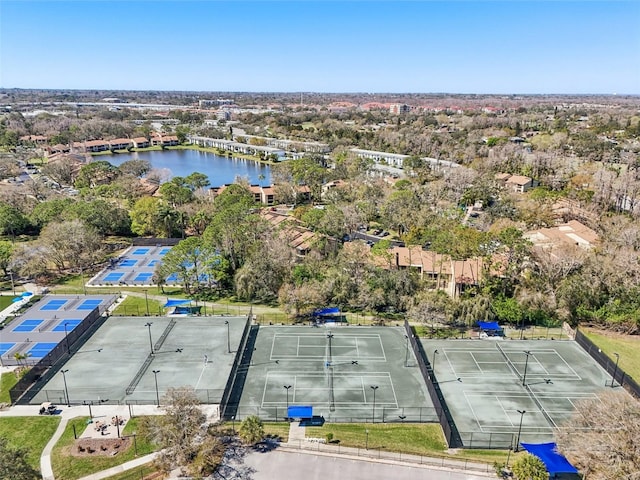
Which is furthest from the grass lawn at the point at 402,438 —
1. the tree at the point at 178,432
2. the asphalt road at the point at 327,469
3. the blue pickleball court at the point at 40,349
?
the blue pickleball court at the point at 40,349

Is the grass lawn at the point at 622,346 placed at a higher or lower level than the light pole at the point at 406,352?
lower

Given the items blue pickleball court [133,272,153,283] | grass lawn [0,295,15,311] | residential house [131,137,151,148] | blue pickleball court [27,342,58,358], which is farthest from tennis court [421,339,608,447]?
residential house [131,137,151,148]

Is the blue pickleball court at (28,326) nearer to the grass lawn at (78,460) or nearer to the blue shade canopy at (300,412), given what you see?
the grass lawn at (78,460)

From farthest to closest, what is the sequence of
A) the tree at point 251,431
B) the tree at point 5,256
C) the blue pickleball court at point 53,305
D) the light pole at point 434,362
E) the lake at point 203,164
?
the lake at point 203,164, the tree at point 5,256, the blue pickleball court at point 53,305, the light pole at point 434,362, the tree at point 251,431

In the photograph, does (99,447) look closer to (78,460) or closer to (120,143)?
(78,460)

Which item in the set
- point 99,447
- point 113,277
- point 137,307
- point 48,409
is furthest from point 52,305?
point 99,447

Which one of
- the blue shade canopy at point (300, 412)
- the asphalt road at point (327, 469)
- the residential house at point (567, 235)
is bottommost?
the asphalt road at point (327, 469)

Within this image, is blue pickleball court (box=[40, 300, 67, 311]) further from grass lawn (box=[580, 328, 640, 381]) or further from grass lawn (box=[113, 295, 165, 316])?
grass lawn (box=[580, 328, 640, 381])
